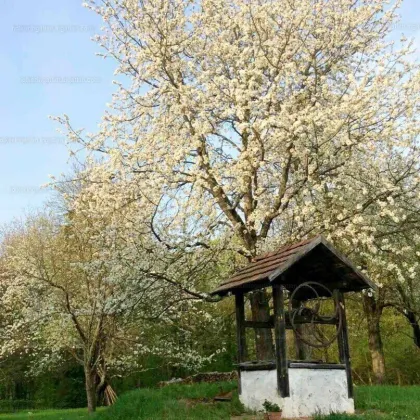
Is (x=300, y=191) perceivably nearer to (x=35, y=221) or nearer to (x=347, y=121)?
(x=347, y=121)

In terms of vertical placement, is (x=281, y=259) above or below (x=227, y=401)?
above

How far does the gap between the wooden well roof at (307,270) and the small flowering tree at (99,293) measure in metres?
3.76

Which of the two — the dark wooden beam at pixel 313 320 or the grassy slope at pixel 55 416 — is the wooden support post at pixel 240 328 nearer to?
the dark wooden beam at pixel 313 320

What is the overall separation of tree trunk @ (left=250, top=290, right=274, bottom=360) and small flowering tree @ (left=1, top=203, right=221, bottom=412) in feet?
5.11

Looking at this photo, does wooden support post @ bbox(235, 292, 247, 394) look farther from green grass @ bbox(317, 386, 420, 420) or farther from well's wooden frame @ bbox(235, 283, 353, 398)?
green grass @ bbox(317, 386, 420, 420)

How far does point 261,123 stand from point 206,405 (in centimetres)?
638

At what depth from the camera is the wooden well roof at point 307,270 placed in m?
11.5

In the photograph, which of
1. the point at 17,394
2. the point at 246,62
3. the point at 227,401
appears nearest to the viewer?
the point at 227,401

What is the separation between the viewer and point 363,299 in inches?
993

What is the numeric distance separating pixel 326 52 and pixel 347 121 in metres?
3.12

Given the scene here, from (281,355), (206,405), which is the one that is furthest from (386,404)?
(206,405)

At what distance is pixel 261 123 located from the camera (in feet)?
45.7

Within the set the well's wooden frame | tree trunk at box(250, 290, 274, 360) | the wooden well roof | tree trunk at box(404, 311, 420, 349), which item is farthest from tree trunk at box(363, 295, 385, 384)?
the well's wooden frame

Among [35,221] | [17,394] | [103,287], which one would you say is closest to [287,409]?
[103,287]
